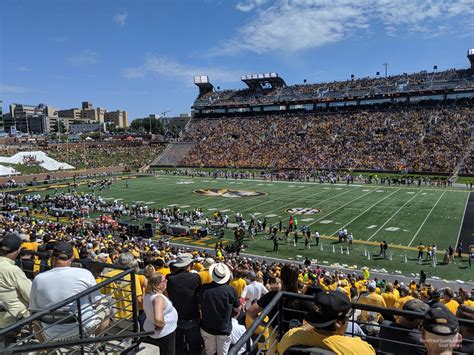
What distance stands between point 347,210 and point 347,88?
5510cm

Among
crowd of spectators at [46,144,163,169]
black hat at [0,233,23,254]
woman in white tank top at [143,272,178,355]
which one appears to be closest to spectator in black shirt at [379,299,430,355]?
woman in white tank top at [143,272,178,355]

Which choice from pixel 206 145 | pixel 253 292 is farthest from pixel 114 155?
pixel 253 292

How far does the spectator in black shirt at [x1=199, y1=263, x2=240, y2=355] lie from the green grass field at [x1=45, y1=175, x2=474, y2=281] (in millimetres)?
17570

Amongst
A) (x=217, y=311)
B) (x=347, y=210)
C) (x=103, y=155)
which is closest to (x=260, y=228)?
(x=347, y=210)

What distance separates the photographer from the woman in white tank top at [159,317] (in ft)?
16.1

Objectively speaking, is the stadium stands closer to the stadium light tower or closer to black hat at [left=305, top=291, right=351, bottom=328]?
the stadium light tower

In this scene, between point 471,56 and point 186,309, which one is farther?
A: point 471,56

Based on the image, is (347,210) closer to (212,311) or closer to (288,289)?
(288,289)

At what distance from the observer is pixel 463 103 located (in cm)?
6881

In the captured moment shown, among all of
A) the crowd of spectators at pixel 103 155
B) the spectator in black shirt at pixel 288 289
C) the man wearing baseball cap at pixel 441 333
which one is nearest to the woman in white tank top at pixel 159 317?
the spectator in black shirt at pixel 288 289

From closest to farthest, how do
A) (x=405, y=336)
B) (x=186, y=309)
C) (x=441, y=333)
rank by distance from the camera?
(x=441, y=333) < (x=405, y=336) < (x=186, y=309)

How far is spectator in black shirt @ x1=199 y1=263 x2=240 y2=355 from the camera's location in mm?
5125

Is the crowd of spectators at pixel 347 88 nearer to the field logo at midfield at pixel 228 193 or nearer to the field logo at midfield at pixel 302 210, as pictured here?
the field logo at midfield at pixel 228 193

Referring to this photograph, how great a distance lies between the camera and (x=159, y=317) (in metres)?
4.85
